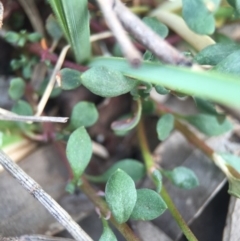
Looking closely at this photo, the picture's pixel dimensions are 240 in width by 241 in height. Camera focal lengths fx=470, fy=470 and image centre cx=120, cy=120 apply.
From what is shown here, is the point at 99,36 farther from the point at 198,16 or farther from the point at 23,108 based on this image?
the point at 198,16

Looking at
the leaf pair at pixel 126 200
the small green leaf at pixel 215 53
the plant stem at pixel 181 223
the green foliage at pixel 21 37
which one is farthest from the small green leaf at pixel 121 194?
the green foliage at pixel 21 37

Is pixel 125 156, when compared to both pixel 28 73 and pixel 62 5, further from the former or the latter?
pixel 62 5

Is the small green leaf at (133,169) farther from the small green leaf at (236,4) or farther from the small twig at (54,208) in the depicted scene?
the small green leaf at (236,4)

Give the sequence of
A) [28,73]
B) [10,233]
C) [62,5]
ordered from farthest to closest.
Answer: [28,73] → [10,233] → [62,5]

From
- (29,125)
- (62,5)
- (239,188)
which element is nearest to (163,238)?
(239,188)

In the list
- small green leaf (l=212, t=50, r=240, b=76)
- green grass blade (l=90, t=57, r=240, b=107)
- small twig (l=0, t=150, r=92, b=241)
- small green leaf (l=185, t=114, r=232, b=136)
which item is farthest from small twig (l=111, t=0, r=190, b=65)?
small green leaf (l=185, t=114, r=232, b=136)

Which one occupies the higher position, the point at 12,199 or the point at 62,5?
the point at 62,5

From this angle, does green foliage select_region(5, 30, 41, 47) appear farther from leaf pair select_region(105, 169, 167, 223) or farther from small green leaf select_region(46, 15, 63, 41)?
leaf pair select_region(105, 169, 167, 223)
